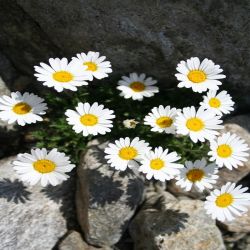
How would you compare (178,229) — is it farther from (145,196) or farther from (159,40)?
(159,40)

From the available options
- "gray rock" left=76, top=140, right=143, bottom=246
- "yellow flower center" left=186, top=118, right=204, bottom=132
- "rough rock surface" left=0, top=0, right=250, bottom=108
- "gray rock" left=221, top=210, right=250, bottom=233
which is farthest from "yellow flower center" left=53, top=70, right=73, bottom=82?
"gray rock" left=221, top=210, right=250, bottom=233

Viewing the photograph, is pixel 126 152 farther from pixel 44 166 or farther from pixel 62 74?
pixel 62 74

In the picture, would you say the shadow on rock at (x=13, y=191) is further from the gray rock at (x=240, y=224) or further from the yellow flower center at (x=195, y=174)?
the gray rock at (x=240, y=224)

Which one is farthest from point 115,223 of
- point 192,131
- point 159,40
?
point 159,40

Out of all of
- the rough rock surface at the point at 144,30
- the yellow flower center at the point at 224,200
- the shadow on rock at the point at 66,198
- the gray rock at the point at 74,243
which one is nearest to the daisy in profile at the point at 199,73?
the rough rock surface at the point at 144,30

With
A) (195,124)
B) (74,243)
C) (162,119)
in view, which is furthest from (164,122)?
(74,243)

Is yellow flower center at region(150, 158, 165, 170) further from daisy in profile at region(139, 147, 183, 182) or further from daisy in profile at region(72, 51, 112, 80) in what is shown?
daisy in profile at region(72, 51, 112, 80)
